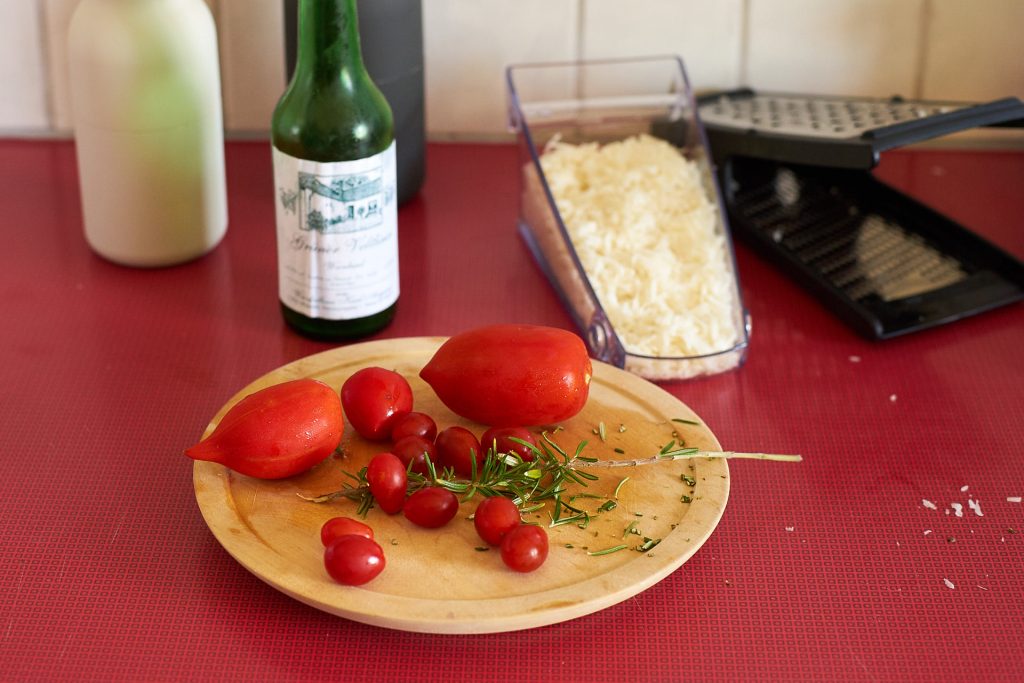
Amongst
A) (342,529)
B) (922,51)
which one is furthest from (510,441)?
(922,51)

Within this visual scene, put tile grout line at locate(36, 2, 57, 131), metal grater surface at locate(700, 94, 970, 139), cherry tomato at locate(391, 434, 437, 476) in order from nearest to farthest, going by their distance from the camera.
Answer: cherry tomato at locate(391, 434, 437, 476) → metal grater surface at locate(700, 94, 970, 139) → tile grout line at locate(36, 2, 57, 131)

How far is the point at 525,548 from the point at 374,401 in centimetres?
20

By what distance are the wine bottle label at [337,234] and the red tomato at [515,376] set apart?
14cm

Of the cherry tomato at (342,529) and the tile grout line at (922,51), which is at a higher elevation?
the tile grout line at (922,51)

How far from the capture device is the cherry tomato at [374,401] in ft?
2.93

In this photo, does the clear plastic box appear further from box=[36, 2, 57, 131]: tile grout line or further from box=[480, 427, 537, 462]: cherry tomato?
box=[36, 2, 57, 131]: tile grout line

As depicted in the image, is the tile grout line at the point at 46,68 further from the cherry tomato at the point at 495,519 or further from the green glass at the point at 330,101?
the cherry tomato at the point at 495,519

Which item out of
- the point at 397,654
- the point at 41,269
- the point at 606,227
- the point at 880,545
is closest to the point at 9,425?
the point at 41,269

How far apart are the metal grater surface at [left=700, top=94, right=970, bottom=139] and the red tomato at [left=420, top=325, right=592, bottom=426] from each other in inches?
17.4

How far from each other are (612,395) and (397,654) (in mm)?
313

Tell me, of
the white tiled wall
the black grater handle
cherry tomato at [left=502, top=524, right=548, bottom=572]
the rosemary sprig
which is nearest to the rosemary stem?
the rosemary sprig

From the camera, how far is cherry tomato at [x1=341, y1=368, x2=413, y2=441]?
2.93 feet

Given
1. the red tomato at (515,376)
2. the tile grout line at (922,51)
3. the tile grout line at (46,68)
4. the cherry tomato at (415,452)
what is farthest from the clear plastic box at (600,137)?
the tile grout line at (46,68)

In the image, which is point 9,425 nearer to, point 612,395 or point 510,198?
point 612,395
